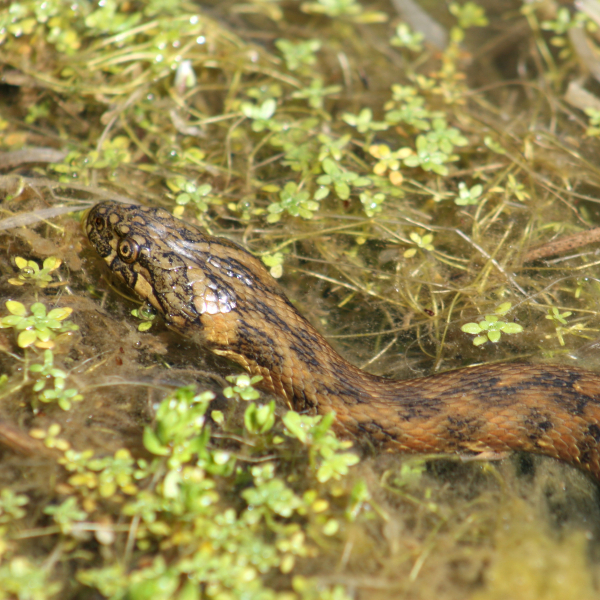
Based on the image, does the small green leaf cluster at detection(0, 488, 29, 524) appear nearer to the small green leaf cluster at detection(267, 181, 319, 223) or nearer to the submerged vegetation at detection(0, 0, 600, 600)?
the submerged vegetation at detection(0, 0, 600, 600)

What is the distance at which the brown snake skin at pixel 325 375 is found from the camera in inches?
142

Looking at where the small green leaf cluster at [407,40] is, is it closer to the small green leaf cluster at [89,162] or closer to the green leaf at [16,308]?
the small green leaf cluster at [89,162]

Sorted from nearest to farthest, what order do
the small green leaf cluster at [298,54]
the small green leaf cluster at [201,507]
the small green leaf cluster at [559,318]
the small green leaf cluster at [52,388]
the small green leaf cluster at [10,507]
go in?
1. the small green leaf cluster at [201,507]
2. the small green leaf cluster at [10,507]
3. the small green leaf cluster at [52,388]
4. the small green leaf cluster at [559,318]
5. the small green leaf cluster at [298,54]

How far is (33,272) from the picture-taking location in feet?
13.3

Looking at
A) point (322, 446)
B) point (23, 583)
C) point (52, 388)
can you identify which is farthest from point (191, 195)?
point (23, 583)

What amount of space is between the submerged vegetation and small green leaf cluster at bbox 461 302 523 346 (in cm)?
3

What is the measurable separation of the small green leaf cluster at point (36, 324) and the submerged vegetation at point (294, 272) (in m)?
0.02

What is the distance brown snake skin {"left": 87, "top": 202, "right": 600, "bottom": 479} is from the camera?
3.60 m

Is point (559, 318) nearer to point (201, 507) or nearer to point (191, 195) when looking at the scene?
point (201, 507)

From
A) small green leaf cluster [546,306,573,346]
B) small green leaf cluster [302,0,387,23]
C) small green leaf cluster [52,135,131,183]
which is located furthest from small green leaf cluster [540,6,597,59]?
small green leaf cluster [52,135,131,183]

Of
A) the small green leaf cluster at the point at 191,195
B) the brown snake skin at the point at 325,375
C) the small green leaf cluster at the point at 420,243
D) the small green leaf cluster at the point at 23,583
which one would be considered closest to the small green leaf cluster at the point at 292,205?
the small green leaf cluster at the point at 191,195

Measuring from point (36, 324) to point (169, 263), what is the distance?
38.5 inches

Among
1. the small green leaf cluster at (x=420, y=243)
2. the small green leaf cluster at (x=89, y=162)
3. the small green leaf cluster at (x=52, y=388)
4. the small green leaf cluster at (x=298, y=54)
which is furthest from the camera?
the small green leaf cluster at (x=298, y=54)

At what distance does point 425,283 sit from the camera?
449 cm
